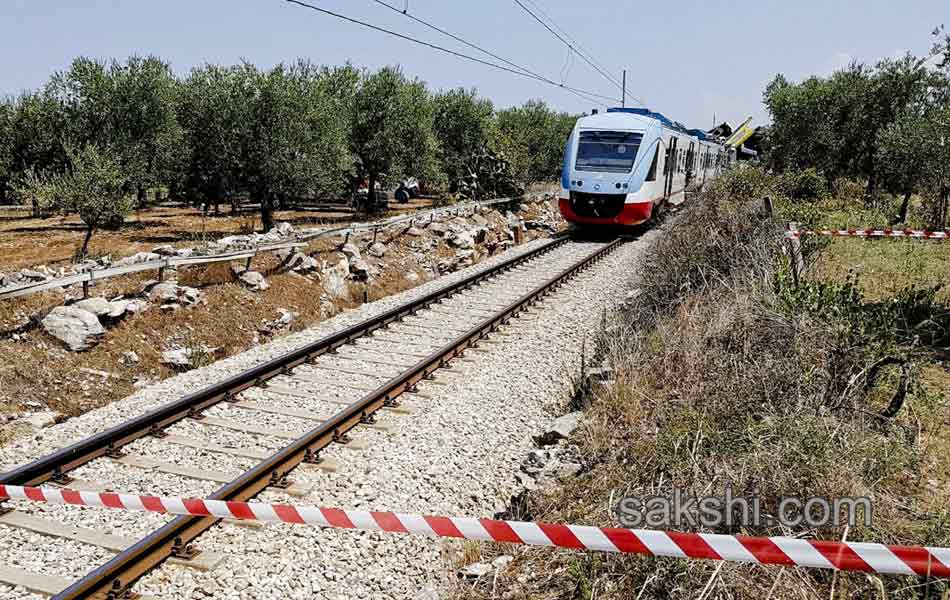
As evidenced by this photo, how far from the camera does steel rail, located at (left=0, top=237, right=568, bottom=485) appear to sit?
517cm

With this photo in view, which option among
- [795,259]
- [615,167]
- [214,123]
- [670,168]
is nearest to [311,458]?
[795,259]

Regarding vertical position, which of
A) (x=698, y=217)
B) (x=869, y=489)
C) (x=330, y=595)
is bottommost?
(x=330, y=595)

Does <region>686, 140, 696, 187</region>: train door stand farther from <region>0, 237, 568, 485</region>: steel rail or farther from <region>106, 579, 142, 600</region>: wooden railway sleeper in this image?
<region>106, 579, 142, 600</region>: wooden railway sleeper

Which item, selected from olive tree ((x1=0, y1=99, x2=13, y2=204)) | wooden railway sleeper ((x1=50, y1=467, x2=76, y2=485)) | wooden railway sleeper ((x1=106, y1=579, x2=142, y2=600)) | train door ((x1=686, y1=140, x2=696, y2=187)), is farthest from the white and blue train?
olive tree ((x1=0, y1=99, x2=13, y2=204))

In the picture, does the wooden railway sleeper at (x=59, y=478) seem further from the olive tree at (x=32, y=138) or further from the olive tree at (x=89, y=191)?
the olive tree at (x=32, y=138)

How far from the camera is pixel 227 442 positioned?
6008 millimetres

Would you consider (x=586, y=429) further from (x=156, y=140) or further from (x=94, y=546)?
(x=156, y=140)

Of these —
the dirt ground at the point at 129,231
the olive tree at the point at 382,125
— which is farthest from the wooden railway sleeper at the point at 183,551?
the olive tree at the point at 382,125

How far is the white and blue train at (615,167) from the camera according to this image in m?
17.0

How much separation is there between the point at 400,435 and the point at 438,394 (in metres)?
1.26

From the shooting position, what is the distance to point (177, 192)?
36.0m

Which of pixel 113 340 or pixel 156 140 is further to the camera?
pixel 156 140

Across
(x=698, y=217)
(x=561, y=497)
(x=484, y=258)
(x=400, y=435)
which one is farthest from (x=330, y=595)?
(x=484, y=258)

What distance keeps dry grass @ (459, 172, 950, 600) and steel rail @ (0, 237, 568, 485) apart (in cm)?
378
